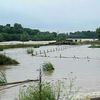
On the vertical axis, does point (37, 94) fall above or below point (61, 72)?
above

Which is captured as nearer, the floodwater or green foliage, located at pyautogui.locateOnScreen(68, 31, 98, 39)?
the floodwater

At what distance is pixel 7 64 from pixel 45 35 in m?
128

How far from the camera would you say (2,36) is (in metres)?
129

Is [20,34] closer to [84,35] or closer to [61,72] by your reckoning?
[84,35]

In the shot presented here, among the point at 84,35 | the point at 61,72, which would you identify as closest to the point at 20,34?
the point at 84,35

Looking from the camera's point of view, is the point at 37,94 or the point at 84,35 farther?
the point at 84,35

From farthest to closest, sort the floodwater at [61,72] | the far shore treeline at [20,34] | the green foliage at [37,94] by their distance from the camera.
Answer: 1. the far shore treeline at [20,34]
2. the floodwater at [61,72]
3. the green foliage at [37,94]

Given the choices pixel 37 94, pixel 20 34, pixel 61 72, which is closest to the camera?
pixel 37 94

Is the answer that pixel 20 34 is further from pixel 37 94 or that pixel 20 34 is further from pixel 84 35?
pixel 37 94

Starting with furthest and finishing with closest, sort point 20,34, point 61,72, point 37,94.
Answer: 1. point 20,34
2. point 61,72
3. point 37,94

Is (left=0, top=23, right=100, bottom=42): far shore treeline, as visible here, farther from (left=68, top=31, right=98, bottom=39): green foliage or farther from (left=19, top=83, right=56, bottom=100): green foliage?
(left=19, top=83, right=56, bottom=100): green foliage

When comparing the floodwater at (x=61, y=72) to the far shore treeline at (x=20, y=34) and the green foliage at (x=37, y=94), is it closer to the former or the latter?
the green foliage at (x=37, y=94)

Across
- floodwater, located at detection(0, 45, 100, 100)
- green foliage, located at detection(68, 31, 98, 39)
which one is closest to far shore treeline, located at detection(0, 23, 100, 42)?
green foliage, located at detection(68, 31, 98, 39)

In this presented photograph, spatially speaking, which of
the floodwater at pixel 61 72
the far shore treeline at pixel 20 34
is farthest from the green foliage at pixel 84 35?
the floodwater at pixel 61 72
